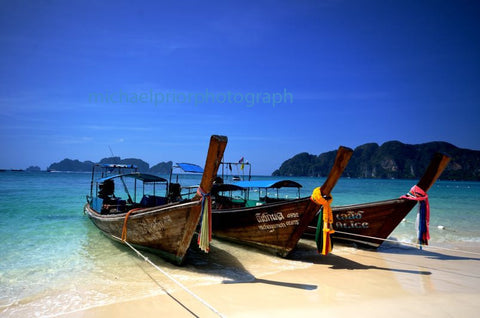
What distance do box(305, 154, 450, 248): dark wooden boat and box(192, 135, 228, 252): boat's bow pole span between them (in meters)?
4.14

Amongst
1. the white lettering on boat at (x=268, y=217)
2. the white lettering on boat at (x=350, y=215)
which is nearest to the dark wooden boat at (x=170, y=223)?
the white lettering on boat at (x=268, y=217)

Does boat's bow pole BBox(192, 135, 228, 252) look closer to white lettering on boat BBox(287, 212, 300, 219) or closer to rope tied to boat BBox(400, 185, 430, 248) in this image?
white lettering on boat BBox(287, 212, 300, 219)

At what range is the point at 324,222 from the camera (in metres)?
6.10

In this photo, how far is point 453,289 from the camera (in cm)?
510

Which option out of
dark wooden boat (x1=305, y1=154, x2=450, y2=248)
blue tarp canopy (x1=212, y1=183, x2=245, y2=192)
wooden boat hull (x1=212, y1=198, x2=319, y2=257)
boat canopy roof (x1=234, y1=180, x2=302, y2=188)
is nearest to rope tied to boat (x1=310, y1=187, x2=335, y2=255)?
wooden boat hull (x1=212, y1=198, x2=319, y2=257)

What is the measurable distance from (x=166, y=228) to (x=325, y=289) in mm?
3370

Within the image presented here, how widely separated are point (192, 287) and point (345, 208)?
4926mm

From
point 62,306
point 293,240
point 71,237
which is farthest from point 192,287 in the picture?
point 71,237

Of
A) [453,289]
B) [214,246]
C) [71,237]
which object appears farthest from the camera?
[71,237]

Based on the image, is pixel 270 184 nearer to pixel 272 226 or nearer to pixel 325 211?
pixel 272 226

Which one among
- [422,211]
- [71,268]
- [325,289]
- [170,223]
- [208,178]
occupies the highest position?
[208,178]

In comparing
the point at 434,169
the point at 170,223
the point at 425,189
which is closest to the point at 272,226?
the point at 170,223

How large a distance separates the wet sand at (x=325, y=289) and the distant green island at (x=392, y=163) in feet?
340

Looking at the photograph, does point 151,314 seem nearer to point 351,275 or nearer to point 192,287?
point 192,287
